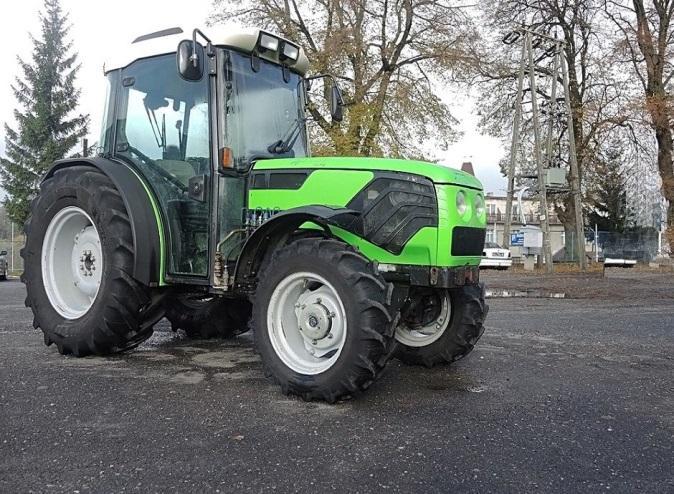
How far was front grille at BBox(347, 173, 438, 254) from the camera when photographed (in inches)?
170

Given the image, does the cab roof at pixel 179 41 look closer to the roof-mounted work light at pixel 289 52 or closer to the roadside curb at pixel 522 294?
the roof-mounted work light at pixel 289 52

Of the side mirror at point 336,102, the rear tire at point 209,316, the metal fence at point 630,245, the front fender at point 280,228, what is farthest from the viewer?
the metal fence at point 630,245

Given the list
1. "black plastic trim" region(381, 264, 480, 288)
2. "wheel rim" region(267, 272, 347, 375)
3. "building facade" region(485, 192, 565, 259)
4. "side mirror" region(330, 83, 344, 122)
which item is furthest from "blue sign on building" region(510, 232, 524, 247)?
"wheel rim" region(267, 272, 347, 375)

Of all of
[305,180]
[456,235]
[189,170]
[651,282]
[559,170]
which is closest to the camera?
[456,235]

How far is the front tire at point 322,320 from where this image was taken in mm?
3924

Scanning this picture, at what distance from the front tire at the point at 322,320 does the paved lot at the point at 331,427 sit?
0.56ft

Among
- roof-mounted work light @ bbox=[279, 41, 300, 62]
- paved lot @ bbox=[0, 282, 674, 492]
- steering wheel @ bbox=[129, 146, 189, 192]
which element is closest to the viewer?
paved lot @ bbox=[0, 282, 674, 492]

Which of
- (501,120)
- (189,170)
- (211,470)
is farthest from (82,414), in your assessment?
(501,120)

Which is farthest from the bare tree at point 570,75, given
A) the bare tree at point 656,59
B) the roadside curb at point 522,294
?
the roadside curb at point 522,294

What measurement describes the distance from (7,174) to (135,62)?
35687 mm

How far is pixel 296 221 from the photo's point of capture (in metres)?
4.47

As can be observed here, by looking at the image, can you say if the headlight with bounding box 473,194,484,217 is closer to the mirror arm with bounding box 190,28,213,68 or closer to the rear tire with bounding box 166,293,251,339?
the mirror arm with bounding box 190,28,213,68

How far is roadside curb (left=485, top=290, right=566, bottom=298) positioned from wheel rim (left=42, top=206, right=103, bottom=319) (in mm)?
9508

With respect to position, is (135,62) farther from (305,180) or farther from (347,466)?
(347,466)
